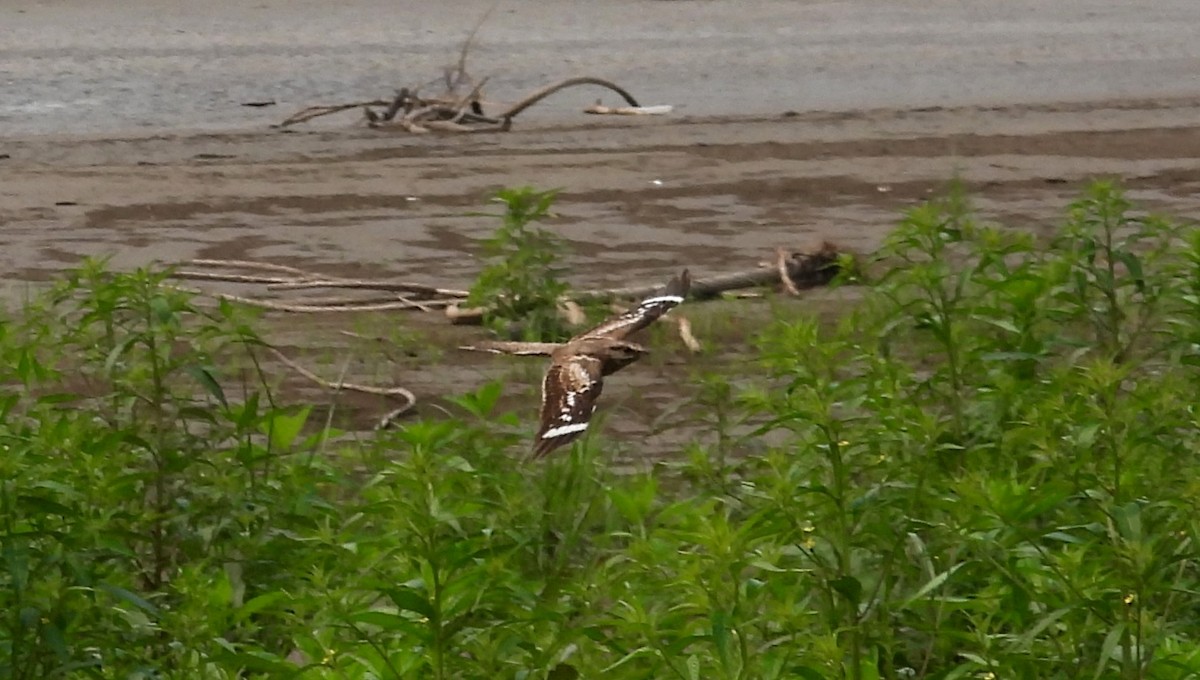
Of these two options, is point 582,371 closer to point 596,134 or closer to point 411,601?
point 411,601

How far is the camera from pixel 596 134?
10016 millimetres

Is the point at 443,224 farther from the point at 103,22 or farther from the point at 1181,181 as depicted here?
the point at 103,22

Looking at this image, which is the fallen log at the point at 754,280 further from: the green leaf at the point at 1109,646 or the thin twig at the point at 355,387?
the green leaf at the point at 1109,646

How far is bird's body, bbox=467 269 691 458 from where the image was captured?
3.90 meters

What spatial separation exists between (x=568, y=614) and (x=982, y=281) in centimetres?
154

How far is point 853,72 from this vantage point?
12.3 metres

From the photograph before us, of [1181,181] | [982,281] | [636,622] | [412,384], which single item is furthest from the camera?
[1181,181]

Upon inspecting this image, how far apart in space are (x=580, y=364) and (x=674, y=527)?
4.00 feet

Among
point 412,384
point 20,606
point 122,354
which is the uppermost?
point 122,354

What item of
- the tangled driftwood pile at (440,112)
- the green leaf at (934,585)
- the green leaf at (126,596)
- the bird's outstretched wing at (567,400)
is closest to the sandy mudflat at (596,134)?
the tangled driftwood pile at (440,112)

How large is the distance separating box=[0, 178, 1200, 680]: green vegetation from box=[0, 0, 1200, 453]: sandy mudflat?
179 centimetres

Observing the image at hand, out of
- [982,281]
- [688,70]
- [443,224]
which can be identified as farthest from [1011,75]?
[982,281]

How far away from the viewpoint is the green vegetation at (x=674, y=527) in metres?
2.53

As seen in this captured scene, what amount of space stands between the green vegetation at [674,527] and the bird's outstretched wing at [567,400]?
0.05 metres
